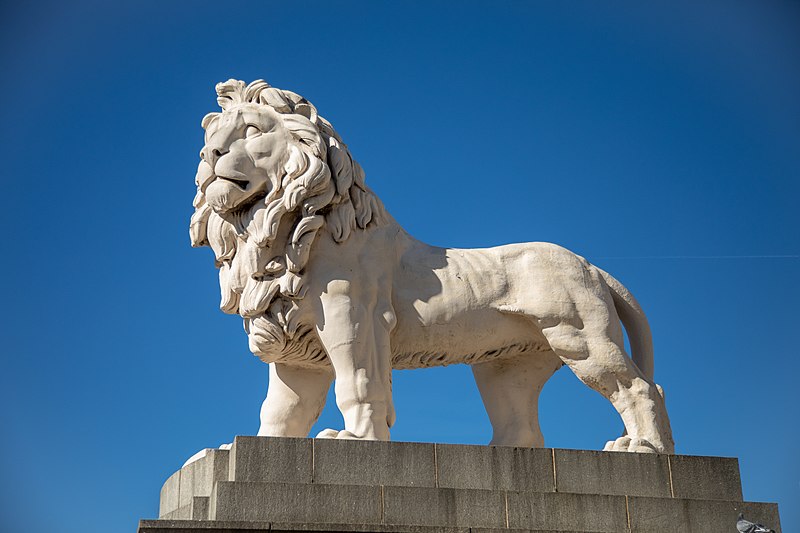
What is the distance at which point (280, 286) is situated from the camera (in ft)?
29.1

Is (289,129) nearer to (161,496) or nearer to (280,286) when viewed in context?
(280,286)

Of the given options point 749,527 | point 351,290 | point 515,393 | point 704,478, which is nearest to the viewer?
point 749,527

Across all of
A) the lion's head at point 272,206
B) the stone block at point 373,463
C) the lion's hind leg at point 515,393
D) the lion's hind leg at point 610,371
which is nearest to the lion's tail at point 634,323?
the lion's hind leg at point 610,371

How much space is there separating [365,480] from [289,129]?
3106mm

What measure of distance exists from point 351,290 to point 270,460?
5.64 ft

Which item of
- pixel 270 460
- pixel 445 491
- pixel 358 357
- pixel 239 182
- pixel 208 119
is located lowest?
pixel 445 491

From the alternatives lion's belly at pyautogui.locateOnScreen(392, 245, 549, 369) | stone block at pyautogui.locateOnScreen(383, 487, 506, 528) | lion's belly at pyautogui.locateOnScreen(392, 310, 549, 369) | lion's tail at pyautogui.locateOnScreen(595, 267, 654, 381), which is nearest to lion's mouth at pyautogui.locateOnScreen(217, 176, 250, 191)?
lion's belly at pyautogui.locateOnScreen(392, 245, 549, 369)

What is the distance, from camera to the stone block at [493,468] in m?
8.03

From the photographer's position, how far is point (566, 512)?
8.02m

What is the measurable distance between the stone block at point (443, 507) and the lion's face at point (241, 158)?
2824 mm

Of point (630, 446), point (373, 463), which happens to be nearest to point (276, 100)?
point (373, 463)

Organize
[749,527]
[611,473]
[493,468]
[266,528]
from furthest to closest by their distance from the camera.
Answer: [611,473] → [493,468] → [749,527] → [266,528]

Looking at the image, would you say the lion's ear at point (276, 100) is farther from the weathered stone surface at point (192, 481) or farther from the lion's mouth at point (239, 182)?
the weathered stone surface at point (192, 481)

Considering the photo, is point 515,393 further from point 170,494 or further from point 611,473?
point 170,494
